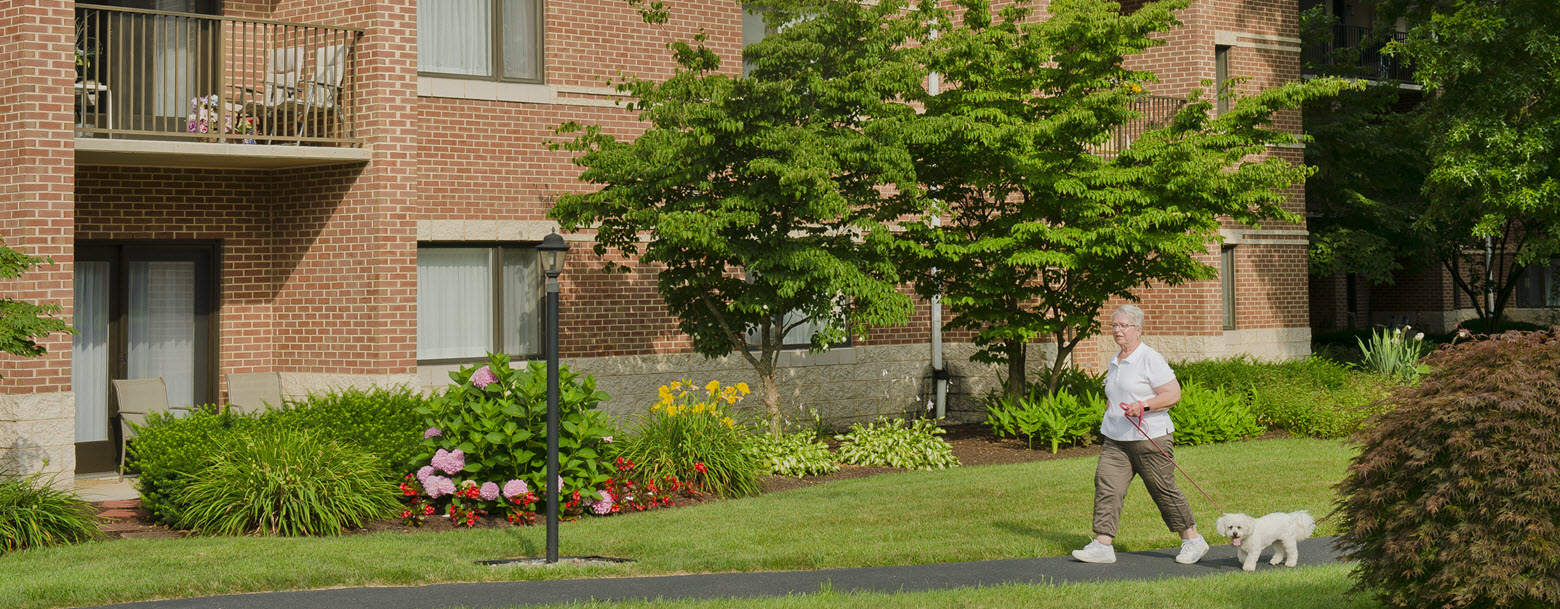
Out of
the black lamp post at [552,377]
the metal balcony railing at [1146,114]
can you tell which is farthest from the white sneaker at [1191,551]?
the metal balcony railing at [1146,114]

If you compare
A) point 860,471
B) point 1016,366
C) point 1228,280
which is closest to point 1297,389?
point 1016,366

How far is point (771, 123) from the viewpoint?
15.3 meters

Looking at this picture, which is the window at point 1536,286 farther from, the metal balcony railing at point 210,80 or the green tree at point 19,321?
the green tree at point 19,321

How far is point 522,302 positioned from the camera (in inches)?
714

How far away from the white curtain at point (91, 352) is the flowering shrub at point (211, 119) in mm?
2072

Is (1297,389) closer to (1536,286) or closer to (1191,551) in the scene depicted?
(1191,551)

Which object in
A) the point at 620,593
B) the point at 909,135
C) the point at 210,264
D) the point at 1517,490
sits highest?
the point at 909,135

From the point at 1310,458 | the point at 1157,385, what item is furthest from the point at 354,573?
the point at 1310,458

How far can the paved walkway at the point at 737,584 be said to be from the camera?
902cm

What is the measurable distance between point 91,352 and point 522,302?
4.74m

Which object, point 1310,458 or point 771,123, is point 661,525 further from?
point 1310,458

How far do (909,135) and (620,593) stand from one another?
8.24 m

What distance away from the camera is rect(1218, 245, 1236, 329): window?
26000 mm

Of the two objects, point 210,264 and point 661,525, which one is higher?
point 210,264
